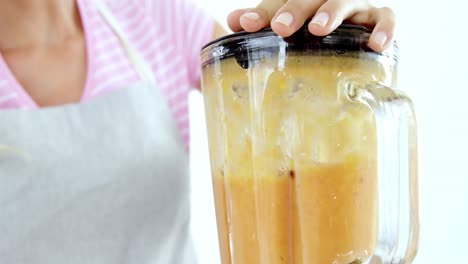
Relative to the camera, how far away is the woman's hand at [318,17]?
0.37 meters

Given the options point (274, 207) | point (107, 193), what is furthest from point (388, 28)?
point (107, 193)

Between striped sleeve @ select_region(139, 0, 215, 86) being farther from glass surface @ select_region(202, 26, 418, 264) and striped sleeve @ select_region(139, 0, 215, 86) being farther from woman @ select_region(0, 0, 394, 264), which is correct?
glass surface @ select_region(202, 26, 418, 264)

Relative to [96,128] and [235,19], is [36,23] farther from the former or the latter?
[235,19]

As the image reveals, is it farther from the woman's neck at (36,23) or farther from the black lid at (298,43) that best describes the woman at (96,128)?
the black lid at (298,43)

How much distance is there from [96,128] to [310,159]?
35 cm

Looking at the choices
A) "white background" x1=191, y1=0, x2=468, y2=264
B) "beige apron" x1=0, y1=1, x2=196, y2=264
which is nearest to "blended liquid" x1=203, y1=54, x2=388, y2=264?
"beige apron" x1=0, y1=1, x2=196, y2=264

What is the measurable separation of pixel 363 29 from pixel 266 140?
0.10 meters

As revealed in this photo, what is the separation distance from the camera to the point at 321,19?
0.37 metres

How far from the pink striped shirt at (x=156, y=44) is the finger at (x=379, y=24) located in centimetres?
36

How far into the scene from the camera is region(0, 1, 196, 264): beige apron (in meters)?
0.61

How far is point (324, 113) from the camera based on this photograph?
15.3 inches

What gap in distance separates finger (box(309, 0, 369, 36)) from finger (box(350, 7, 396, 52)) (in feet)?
0.06

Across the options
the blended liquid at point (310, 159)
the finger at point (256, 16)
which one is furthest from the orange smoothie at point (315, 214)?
the finger at point (256, 16)

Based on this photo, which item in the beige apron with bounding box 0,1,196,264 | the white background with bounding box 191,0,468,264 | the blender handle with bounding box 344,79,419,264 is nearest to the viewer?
the blender handle with bounding box 344,79,419,264
